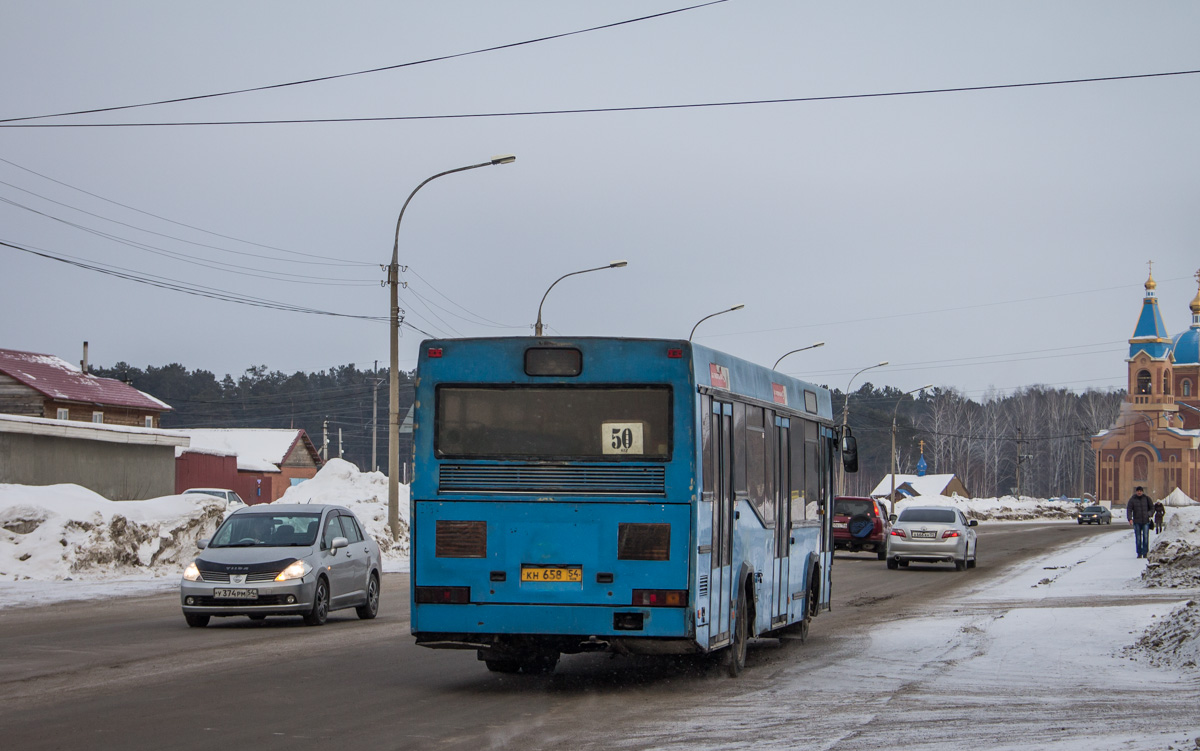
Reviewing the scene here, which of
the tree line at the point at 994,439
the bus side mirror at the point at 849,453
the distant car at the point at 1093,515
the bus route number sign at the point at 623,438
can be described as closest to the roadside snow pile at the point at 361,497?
the bus side mirror at the point at 849,453

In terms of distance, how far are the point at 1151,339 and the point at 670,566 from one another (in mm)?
127070

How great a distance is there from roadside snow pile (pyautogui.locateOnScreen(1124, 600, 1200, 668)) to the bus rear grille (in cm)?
565

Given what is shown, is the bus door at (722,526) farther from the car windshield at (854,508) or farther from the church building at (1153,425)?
the church building at (1153,425)

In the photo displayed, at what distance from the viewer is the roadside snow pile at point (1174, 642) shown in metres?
12.9

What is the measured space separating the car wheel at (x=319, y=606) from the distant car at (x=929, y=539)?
750 inches

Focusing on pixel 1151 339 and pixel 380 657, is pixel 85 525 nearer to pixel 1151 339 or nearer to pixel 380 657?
pixel 380 657

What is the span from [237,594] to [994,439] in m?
151

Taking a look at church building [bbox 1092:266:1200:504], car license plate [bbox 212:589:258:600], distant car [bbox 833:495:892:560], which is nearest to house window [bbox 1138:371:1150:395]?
church building [bbox 1092:266:1200:504]

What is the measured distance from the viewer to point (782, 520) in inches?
559

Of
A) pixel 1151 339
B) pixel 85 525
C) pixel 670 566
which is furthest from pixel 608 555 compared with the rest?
pixel 1151 339

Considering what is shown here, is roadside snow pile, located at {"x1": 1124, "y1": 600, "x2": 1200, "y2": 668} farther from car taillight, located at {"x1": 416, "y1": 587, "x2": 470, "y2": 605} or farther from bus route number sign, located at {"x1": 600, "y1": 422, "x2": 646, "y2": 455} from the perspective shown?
car taillight, located at {"x1": 416, "y1": 587, "x2": 470, "y2": 605}

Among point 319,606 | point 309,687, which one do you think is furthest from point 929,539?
point 309,687

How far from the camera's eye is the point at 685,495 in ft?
35.5

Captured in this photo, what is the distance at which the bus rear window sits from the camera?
36.1 ft
